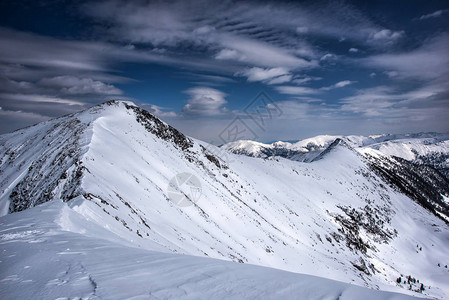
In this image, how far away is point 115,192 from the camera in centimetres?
1816

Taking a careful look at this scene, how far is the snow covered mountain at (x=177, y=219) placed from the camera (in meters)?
5.30

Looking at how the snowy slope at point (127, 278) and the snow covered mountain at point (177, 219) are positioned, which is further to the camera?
the snow covered mountain at point (177, 219)

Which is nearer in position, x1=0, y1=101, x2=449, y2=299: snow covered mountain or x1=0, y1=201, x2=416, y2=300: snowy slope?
x1=0, y1=201, x2=416, y2=300: snowy slope

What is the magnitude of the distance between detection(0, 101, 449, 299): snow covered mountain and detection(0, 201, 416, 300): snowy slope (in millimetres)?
A: 43

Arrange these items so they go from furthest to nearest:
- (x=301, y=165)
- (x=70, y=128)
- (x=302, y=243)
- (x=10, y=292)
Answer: (x=301, y=165) → (x=302, y=243) → (x=70, y=128) → (x=10, y=292)

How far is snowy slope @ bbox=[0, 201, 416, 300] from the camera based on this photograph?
13.0 feet

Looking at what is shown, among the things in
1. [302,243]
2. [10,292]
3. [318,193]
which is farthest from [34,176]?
[318,193]

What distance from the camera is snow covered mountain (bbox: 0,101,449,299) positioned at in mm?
5305

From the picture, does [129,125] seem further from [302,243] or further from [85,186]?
[302,243]

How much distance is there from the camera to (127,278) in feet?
15.0

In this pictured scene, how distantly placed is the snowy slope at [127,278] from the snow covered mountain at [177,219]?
0.04m

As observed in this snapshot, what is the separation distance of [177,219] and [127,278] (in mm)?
17741

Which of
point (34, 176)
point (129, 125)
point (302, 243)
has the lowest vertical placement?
point (302, 243)

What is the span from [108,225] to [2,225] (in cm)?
404
